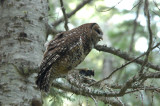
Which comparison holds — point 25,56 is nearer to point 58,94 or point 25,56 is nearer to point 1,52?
point 1,52

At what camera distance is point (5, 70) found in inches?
123

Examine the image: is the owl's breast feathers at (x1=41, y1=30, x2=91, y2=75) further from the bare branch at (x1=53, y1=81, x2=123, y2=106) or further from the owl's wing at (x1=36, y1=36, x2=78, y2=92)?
the bare branch at (x1=53, y1=81, x2=123, y2=106)

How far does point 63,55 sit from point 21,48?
0.51 meters

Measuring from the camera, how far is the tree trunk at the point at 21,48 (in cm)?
302

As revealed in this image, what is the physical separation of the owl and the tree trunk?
0.12 m

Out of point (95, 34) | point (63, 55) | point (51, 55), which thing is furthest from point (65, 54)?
point (95, 34)

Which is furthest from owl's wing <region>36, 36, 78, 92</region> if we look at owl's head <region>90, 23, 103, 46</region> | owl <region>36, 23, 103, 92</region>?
owl's head <region>90, 23, 103, 46</region>

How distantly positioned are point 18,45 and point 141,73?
1.57 meters

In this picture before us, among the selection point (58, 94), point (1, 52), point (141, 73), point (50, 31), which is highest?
point (50, 31)

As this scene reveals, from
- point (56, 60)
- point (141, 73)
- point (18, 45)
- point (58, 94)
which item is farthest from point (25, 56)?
point (141, 73)

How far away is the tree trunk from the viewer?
3.02m

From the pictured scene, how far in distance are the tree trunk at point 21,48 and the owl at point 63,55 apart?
0.38 feet

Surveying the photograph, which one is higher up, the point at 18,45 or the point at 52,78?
the point at 18,45

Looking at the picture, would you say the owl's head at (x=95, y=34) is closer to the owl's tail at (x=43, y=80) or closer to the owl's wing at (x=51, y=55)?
the owl's wing at (x=51, y=55)
